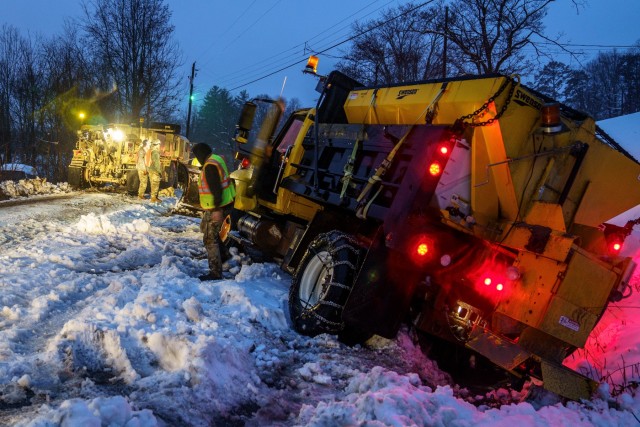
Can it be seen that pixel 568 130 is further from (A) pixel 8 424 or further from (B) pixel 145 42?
(B) pixel 145 42

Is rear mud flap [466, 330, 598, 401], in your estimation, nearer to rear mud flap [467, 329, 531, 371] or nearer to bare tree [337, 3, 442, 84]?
rear mud flap [467, 329, 531, 371]

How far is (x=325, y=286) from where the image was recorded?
4188 millimetres

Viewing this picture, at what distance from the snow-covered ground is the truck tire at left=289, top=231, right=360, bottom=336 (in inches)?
5.9

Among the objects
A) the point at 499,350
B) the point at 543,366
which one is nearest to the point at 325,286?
the point at 499,350

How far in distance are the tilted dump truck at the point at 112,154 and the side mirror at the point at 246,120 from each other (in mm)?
10261

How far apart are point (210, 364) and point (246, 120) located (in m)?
4.84

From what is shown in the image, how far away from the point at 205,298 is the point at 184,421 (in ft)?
7.18

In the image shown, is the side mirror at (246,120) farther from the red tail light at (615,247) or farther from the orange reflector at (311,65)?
the red tail light at (615,247)

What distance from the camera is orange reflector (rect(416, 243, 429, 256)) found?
150 inches

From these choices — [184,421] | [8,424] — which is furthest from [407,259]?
[8,424]

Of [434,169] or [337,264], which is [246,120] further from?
[434,169]

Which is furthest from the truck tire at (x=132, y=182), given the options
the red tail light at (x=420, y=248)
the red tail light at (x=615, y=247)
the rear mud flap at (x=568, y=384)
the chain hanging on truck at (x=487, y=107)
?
the rear mud flap at (x=568, y=384)

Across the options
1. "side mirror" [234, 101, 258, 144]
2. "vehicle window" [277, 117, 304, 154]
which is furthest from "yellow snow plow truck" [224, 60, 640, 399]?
"side mirror" [234, 101, 258, 144]

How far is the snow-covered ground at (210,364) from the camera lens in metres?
2.61
